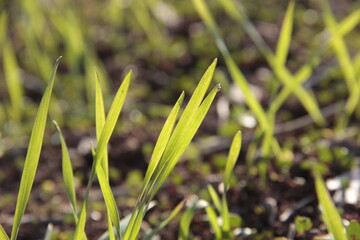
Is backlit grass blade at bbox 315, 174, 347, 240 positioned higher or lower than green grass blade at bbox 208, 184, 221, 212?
lower

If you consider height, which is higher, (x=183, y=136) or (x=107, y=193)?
(x=183, y=136)

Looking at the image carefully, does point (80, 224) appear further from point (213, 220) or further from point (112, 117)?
point (213, 220)

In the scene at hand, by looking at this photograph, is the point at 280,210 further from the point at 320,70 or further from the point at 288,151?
the point at 320,70

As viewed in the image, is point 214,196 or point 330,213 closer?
point 330,213

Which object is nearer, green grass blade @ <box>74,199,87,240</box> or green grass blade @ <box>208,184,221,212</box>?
green grass blade @ <box>74,199,87,240</box>

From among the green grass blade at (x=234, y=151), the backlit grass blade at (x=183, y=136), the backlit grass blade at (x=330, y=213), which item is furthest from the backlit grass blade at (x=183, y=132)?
the backlit grass blade at (x=330, y=213)

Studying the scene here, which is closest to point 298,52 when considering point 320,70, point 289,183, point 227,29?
point 320,70


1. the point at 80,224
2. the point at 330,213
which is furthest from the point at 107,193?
the point at 330,213

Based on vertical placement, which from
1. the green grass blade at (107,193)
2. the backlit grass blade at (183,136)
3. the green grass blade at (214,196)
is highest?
the backlit grass blade at (183,136)

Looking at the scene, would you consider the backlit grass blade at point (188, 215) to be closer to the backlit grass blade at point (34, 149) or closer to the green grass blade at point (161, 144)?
the green grass blade at point (161, 144)

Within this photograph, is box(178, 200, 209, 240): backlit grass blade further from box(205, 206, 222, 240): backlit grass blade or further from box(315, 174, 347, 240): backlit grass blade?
box(315, 174, 347, 240): backlit grass blade

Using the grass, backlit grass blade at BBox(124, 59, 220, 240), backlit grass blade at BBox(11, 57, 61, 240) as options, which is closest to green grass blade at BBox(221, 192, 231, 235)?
the grass
